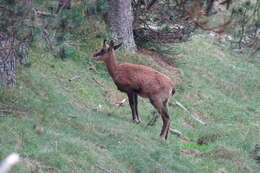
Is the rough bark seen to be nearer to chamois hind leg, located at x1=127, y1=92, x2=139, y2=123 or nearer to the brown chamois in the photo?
the brown chamois

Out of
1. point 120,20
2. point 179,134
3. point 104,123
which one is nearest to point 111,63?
point 104,123

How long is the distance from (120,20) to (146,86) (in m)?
6.55

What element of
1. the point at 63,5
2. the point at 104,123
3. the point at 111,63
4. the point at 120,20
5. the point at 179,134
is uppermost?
the point at 63,5

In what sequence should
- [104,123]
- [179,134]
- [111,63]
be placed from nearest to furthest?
[104,123] < [111,63] < [179,134]

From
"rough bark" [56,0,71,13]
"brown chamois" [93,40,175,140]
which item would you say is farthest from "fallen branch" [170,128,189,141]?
"rough bark" [56,0,71,13]

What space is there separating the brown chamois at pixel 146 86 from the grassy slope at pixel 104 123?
0.47 metres

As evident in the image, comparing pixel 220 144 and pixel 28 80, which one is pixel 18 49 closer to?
pixel 28 80

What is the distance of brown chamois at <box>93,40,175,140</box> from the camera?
38.7ft

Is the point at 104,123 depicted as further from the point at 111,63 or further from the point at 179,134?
the point at 179,134

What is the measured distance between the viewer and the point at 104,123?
11.4 meters

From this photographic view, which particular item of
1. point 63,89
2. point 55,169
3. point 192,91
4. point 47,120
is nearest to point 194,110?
point 192,91

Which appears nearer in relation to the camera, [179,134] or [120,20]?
[179,134]

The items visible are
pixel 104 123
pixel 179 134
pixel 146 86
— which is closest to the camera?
pixel 104 123

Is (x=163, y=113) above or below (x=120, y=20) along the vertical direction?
below
